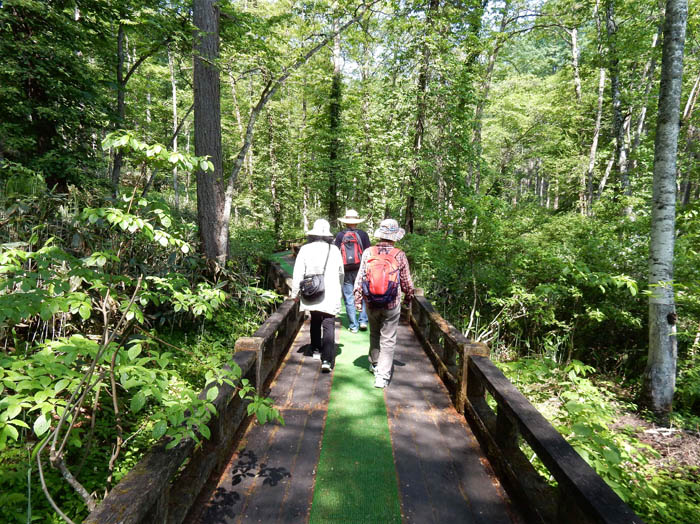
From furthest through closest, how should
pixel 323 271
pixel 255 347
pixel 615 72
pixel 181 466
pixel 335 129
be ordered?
pixel 335 129 < pixel 615 72 < pixel 323 271 < pixel 255 347 < pixel 181 466

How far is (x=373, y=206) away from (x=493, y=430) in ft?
41.2

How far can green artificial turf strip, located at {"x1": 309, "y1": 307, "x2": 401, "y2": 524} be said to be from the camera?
2596 mm

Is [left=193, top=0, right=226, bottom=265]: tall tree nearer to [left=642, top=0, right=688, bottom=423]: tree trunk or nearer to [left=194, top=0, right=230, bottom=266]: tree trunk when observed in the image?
[left=194, top=0, right=230, bottom=266]: tree trunk

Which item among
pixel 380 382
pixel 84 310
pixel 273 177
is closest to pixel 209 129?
pixel 380 382

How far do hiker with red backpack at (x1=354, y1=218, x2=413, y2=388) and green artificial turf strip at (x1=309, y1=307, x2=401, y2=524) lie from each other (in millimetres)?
423

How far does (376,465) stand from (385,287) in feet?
6.12

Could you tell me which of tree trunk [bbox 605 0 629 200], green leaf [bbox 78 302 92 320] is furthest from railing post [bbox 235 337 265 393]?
tree trunk [bbox 605 0 629 200]

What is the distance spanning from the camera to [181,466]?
9.82 ft

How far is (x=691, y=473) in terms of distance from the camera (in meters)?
4.36

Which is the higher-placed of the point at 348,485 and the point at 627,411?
the point at 348,485

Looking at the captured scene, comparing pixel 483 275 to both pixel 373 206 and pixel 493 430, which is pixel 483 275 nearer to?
pixel 493 430

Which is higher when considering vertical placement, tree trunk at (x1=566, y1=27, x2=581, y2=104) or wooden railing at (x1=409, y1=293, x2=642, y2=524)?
tree trunk at (x1=566, y1=27, x2=581, y2=104)

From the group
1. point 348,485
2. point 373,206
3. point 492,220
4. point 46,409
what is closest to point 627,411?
point 492,220

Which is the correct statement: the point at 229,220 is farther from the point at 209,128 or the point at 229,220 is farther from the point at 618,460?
the point at 618,460
